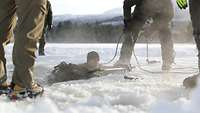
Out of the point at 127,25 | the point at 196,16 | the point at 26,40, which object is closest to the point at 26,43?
the point at 26,40

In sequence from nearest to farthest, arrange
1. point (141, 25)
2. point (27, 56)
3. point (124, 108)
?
point (124, 108) → point (27, 56) → point (141, 25)

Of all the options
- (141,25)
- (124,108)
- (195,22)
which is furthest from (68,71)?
(124,108)

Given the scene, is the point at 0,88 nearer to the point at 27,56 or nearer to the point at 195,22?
the point at 27,56

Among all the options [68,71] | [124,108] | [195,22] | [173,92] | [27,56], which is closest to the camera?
[124,108]

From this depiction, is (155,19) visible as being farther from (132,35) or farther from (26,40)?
(26,40)

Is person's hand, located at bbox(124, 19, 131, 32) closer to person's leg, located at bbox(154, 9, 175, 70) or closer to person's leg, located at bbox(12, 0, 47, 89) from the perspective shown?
person's leg, located at bbox(154, 9, 175, 70)

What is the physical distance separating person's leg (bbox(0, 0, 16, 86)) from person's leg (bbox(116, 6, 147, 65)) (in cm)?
316

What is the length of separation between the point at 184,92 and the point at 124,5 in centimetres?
333

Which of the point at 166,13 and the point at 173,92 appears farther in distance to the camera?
the point at 166,13

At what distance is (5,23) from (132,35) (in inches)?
134

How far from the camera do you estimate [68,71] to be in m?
5.94

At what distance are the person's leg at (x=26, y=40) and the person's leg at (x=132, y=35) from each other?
3.40 metres

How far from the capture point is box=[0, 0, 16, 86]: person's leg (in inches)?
141

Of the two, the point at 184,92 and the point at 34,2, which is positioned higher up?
the point at 34,2
